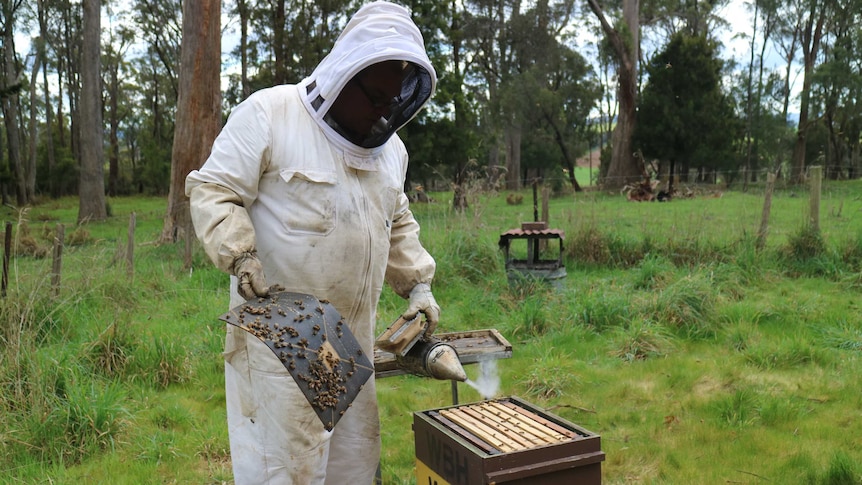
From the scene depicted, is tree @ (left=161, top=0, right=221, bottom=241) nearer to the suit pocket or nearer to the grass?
the grass

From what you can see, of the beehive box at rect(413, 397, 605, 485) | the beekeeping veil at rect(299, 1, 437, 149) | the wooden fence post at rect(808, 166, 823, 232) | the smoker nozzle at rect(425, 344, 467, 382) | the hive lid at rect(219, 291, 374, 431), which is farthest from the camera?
the wooden fence post at rect(808, 166, 823, 232)

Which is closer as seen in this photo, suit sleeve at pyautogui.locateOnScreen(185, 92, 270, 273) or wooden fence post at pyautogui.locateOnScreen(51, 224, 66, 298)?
suit sleeve at pyautogui.locateOnScreen(185, 92, 270, 273)

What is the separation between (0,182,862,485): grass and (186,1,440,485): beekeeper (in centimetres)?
160

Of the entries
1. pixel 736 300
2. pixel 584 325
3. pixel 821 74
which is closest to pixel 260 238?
pixel 584 325

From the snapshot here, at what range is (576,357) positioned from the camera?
5.36 meters

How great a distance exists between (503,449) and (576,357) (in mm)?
3436

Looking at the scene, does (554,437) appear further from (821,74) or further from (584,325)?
(821,74)

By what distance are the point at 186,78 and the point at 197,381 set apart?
22.3ft

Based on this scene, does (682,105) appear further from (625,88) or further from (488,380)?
(488,380)

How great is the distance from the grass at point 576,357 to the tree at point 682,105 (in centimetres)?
1404

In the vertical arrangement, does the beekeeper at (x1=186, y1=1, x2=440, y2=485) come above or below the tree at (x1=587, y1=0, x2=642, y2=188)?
below

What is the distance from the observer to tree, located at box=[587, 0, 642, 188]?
833 inches

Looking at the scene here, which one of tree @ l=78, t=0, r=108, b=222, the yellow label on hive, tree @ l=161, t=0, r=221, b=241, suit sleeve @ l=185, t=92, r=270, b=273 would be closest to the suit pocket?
suit sleeve @ l=185, t=92, r=270, b=273

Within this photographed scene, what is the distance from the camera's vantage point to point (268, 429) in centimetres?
217
